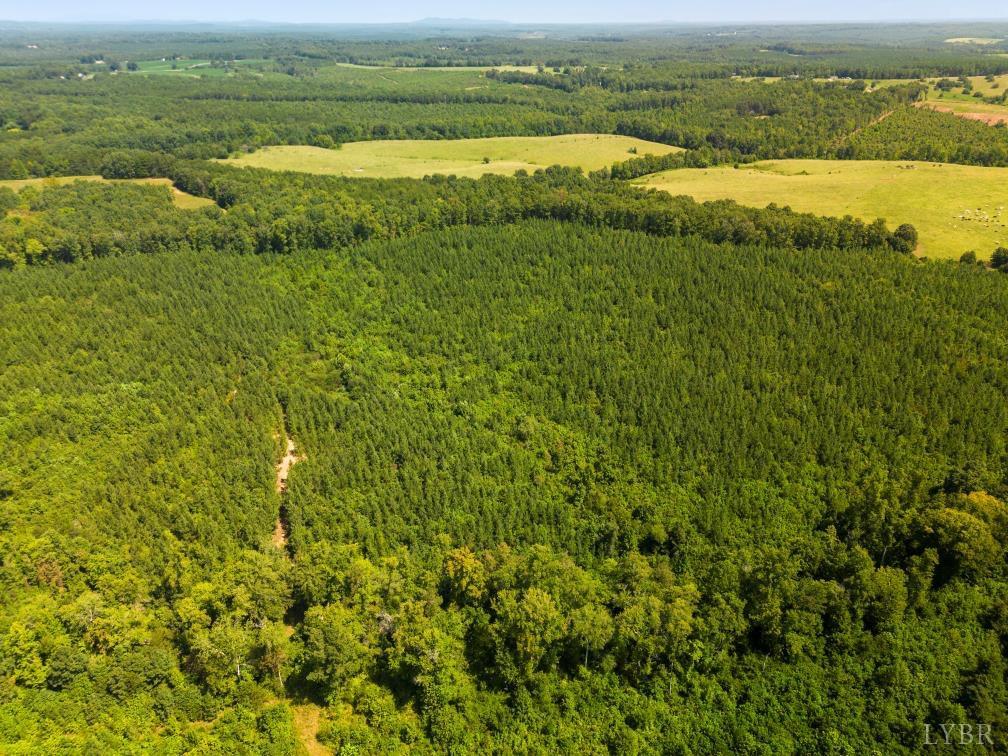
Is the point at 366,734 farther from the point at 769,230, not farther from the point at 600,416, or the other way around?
the point at 769,230

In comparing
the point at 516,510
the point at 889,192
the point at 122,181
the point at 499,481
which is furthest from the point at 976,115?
the point at 122,181

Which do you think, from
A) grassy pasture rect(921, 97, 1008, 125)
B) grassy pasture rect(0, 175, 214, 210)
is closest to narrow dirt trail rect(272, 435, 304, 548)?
grassy pasture rect(0, 175, 214, 210)

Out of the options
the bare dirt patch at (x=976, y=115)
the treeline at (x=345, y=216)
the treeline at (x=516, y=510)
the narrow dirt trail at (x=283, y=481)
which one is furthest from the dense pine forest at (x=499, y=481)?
the bare dirt patch at (x=976, y=115)

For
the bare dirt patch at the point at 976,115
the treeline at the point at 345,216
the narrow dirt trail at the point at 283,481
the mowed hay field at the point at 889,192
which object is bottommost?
the narrow dirt trail at the point at 283,481

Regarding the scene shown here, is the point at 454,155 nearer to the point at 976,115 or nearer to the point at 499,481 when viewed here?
the point at 499,481

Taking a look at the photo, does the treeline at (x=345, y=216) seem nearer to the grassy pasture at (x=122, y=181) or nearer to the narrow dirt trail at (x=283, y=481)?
Answer: the grassy pasture at (x=122, y=181)

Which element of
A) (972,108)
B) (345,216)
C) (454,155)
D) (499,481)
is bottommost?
(499,481)

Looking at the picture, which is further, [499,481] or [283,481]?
[283,481]
